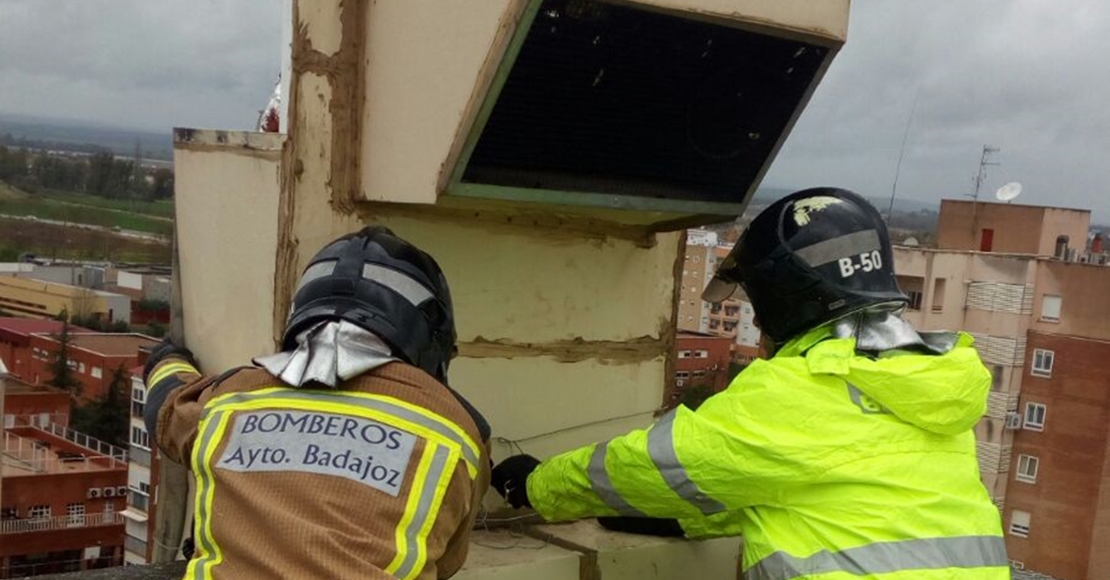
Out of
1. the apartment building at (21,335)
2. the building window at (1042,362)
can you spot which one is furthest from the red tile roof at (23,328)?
the building window at (1042,362)

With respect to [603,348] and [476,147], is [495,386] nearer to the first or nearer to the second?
[603,348]

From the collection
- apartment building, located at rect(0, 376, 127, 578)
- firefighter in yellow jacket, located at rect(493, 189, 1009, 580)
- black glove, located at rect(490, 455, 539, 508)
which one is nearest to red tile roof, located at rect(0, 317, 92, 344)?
apartment building, located at rect(0, 376, 127, 578)

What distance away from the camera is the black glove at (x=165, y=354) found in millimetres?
2672

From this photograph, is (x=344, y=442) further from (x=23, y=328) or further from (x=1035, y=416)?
(x=1035, y=416)

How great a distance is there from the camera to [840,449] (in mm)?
1991

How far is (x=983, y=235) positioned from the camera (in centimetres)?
2267

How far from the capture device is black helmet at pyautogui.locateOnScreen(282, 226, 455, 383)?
1.98 m

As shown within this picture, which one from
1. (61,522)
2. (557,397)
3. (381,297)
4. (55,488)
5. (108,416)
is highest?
(381,297)

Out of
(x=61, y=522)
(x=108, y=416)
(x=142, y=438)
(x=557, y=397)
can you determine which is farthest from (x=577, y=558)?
(x=108, y=416)

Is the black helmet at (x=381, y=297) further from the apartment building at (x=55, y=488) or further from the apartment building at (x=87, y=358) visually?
the apartment building at (x=55, y=488)

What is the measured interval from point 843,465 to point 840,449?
31 mm

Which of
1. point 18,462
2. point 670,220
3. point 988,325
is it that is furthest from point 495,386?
point 988,325

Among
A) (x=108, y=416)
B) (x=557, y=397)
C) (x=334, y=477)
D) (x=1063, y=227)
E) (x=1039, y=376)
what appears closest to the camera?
(x=334, y=477)

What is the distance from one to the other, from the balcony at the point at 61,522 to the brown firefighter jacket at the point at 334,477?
29.3ft
